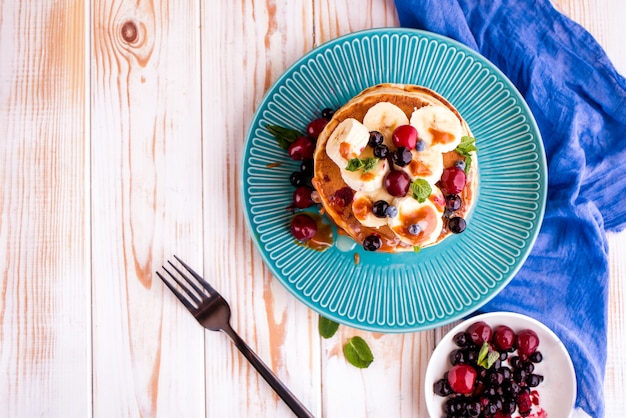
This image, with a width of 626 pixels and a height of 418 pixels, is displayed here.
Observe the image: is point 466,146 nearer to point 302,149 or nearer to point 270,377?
point 302,149

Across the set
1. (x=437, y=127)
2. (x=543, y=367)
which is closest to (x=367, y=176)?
(x=437, y=127)

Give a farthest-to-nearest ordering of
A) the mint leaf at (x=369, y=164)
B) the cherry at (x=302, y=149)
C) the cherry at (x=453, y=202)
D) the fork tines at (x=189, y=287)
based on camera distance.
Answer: the fork tines at (x=189, y=287) → the cherry at (x=302, y=149) → the cherry at (x=453, y=202) → the mint leaf at (x=369, y=164)

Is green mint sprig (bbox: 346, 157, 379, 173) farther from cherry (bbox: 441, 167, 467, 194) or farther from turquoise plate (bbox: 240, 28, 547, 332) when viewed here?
turquoise plate (bbox: 240, 28, 547, 332)

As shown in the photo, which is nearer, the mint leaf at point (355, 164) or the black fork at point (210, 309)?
the mint leaf at point (355, 164)

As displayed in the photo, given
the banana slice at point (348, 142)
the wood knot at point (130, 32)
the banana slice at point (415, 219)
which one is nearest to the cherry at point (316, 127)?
the banana slice at point (348, 142)

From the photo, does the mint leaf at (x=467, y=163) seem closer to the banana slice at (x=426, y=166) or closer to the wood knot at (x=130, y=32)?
the banana slice at (x=426, y=166)

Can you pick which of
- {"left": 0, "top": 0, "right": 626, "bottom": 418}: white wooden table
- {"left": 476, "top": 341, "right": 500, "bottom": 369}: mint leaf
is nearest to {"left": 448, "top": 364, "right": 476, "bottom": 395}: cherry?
{"left": 476, "top": 341, "right": 500, "bottom": 369}: mint leaf
